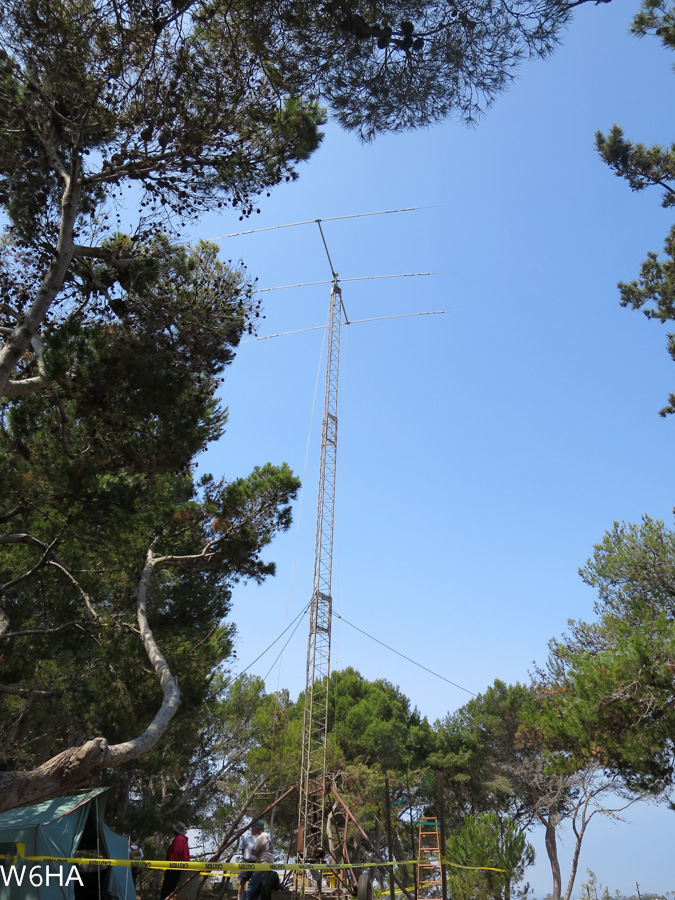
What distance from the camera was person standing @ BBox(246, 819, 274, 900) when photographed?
22.9ft

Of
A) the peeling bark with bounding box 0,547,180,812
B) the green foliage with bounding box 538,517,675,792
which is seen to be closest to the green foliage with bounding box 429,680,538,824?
the green foliage with bounding box 538,517,675,792

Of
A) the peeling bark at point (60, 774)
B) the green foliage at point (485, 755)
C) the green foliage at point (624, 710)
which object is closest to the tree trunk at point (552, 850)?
the green foliage at point (485, 755)

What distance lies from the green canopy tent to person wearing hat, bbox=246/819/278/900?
1.32 metres

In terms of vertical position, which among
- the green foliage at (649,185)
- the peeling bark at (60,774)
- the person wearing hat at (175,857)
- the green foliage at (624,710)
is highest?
the green foliage at (649,185)

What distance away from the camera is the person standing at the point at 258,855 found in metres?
6.97

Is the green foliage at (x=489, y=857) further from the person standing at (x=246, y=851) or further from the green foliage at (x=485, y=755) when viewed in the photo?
the green foliage at (x=485, y=755)

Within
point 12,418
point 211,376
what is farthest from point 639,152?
point 12,418

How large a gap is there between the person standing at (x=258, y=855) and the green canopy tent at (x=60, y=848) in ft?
4.31

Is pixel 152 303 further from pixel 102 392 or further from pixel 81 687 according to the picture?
pixel 81 687

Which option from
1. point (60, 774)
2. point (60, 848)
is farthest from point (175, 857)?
point (60, 774)

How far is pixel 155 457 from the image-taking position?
21.2 ft

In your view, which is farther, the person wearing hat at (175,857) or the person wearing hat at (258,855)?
the person wearing hat at (175,857)

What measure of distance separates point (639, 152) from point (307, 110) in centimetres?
702

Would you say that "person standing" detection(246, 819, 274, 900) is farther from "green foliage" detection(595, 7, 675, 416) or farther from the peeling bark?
"green foliage" detection(595, 7, 675, 416)
